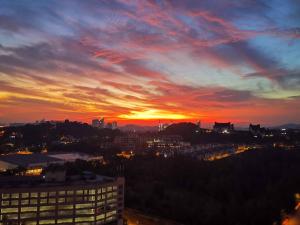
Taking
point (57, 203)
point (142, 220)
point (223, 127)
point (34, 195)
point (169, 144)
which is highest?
point (223, 127)

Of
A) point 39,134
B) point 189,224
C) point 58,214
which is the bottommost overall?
point 189,224

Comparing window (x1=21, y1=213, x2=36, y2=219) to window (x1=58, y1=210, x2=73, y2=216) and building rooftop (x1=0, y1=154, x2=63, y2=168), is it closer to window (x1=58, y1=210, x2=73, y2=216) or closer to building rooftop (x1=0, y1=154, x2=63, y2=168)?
window (x1=58, y1=210, x2=73, y2=216)

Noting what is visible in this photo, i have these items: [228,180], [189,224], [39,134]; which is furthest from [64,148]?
[189,224]

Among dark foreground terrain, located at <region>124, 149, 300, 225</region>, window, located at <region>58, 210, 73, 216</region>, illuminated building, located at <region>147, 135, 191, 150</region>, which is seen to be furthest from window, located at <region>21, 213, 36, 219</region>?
illuminated building, located at <region>147, 135, 191, 150</region>

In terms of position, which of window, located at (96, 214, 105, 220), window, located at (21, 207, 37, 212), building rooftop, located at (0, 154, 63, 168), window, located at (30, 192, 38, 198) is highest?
building rooftop, located at (0, 154, 63, 168)

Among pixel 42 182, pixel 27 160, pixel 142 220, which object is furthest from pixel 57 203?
pixel 27 160

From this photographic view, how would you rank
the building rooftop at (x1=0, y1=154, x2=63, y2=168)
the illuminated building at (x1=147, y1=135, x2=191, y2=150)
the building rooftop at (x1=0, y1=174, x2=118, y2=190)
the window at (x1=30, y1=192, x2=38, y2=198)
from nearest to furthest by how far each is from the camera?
the window at (x1=30, y1=192, x2=38, y2=198)
the building rooftop at (x1=0, y1=174, x2=118, y2=190)
the building rooftop at (x1=0, y1=154, x2=63, y2=168)
the illuminated building at (x1=147, y1=135, x2=191, y2=150)

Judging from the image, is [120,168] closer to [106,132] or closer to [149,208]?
[149,208]

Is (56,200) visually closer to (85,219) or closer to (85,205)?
(85,205)
